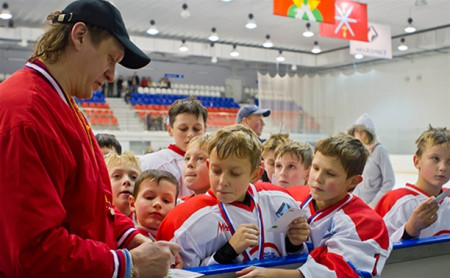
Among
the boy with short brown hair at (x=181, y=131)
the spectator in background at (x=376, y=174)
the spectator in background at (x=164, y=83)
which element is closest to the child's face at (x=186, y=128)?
the boy with short brown hair at (x=181, y=131)

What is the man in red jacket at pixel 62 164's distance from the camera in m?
1.07

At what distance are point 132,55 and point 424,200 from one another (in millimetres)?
1792

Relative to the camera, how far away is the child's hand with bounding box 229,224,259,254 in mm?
1567

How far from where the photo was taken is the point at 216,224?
66.6 inches

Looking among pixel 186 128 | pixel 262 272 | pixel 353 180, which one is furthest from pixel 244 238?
pixel 186 128

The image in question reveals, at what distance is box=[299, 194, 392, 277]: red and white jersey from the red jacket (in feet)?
2.69

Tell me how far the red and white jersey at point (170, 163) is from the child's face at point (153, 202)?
2.63ft

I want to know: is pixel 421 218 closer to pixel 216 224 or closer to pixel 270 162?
pixel 216 224

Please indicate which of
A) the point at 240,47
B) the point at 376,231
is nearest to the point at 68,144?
the point at 376,231

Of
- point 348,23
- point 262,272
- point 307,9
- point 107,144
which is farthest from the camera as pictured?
point 348,23

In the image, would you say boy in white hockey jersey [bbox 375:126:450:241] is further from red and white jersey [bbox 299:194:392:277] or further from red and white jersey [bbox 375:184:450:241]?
red and white jersey [bbox 299:194:392:277]

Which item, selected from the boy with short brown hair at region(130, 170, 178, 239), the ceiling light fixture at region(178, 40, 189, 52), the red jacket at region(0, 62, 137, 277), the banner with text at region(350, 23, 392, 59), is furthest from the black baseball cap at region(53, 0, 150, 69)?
the ceiling light fixture at region(178, 40, 189, 52)

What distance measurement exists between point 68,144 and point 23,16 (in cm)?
1423

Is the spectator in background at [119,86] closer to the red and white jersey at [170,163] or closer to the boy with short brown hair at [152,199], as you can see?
the red and white jersey at [170,163]
